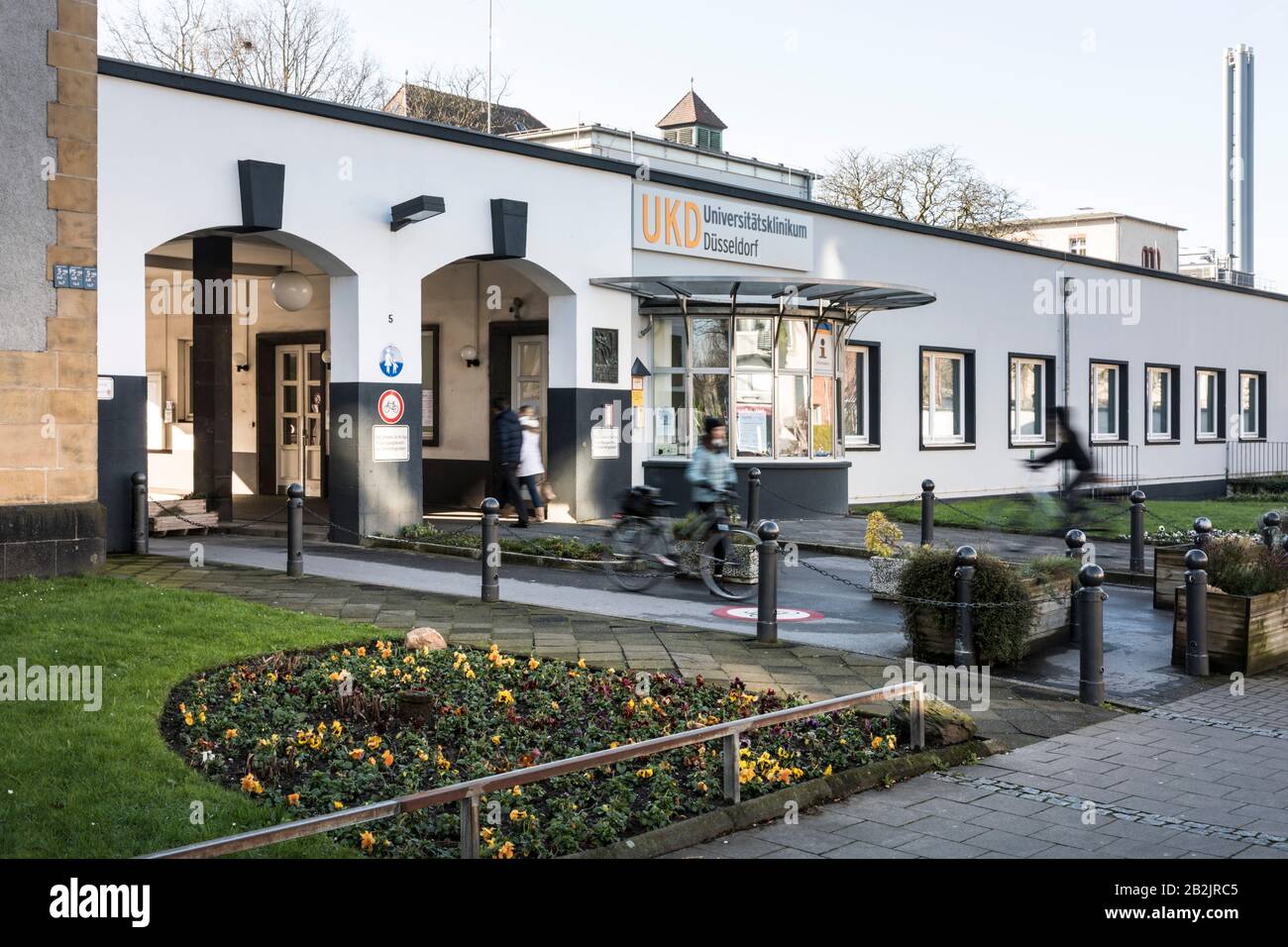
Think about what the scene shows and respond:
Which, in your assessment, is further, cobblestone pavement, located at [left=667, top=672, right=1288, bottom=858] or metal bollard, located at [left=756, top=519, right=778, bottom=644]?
metal bollard, located at [left=756, top=519, right=778, bottom=644]

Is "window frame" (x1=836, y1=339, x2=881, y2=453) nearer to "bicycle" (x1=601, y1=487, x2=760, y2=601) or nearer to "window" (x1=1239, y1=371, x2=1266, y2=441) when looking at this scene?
"bicycle" (x1=601, y1=487, x2=760, y2=601)

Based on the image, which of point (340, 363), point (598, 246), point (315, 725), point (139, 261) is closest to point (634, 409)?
point (598, 246)

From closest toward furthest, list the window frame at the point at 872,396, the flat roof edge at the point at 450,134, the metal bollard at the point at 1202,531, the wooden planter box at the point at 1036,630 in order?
the wooden planter box at the point at 1036,630, the metal bollard at the point at 1202,531, the flat roof edge at the point at 450,134, the window frame at the point at 872,396

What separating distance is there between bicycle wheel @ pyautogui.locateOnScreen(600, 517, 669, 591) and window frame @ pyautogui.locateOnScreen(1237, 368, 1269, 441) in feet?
91.1

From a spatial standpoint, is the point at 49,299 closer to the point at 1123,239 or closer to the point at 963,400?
the point at 963,400

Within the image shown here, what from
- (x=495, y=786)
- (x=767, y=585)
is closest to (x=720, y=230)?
(x=767, y=585)

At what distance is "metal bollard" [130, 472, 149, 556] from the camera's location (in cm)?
1420

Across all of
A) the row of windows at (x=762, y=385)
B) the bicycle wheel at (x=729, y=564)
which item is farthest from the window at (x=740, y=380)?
the bicycle wheel at (x=729, y=564)

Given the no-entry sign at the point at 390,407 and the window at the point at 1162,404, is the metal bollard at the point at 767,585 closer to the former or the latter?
the no-entry sign at the point at 390,407

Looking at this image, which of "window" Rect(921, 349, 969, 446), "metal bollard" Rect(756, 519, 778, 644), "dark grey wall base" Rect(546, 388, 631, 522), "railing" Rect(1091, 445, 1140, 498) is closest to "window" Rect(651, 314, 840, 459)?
"dark grey wall base" Rect(546, 388, 631, 522)

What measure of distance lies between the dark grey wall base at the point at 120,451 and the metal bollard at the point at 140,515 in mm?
120

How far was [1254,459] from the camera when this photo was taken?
3597 cm

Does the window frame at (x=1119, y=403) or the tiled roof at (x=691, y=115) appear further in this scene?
the tiled roof at (x=691, y=115)

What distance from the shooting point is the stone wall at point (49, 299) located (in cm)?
1178
